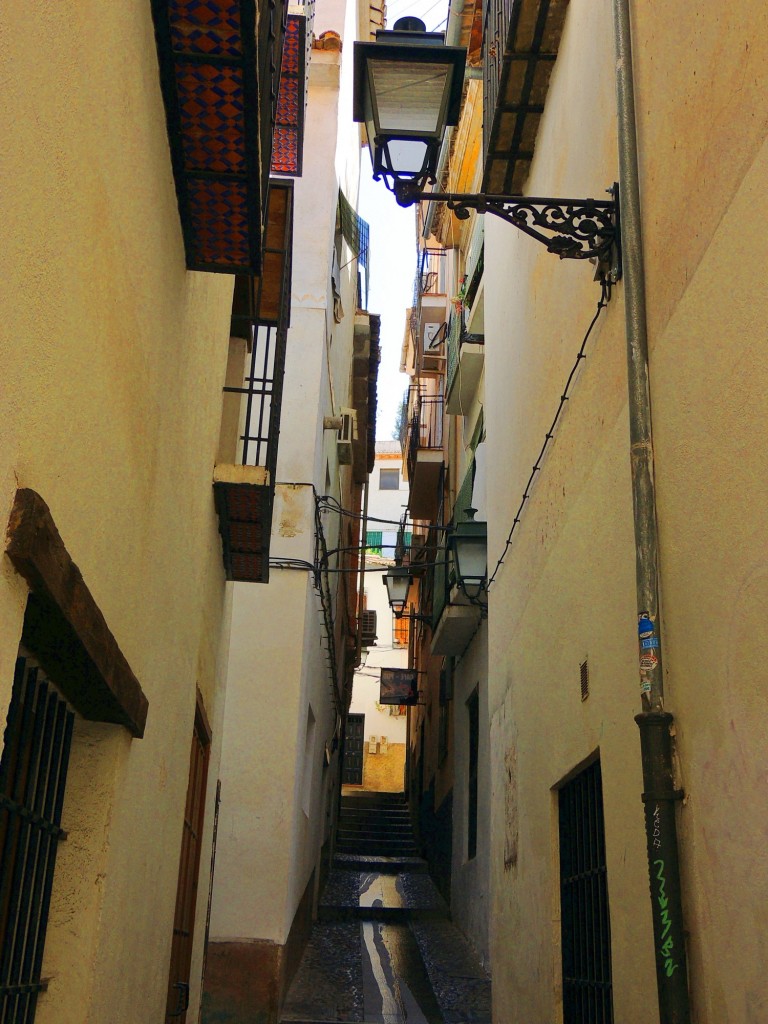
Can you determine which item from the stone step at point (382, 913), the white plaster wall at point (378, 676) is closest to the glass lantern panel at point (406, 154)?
the stone step at point (382, 913)

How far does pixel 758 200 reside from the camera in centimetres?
339

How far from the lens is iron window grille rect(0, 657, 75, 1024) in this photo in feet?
11.5

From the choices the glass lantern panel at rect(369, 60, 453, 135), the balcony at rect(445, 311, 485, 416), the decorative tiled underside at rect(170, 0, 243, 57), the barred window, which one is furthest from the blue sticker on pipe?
the barred window

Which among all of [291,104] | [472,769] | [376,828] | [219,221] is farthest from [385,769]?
[219,221]

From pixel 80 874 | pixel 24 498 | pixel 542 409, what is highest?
pixel 542 409

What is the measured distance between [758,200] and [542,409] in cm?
406

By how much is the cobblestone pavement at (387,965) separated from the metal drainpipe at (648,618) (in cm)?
633

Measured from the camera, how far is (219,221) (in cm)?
489

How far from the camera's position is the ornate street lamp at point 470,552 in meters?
11.4

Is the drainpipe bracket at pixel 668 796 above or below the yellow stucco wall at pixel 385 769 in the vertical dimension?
below

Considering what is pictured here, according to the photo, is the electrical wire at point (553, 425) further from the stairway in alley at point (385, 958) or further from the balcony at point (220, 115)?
the stairway in alley at point (385, 958)

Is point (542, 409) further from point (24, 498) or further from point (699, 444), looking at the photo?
point (24, 498)

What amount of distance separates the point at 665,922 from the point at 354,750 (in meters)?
31.5

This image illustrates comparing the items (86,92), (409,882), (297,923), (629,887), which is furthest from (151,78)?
(409,882)
